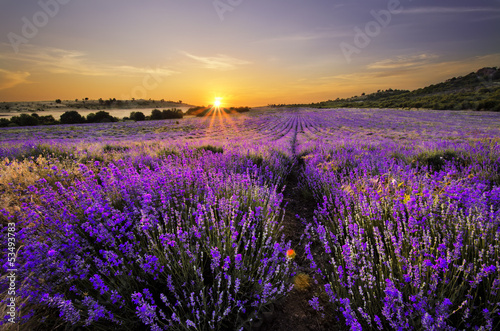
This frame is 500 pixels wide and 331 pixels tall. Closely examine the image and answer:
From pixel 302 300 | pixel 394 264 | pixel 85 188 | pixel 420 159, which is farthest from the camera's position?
pixel 420 159

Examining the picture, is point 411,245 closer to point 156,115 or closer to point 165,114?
point 156,115

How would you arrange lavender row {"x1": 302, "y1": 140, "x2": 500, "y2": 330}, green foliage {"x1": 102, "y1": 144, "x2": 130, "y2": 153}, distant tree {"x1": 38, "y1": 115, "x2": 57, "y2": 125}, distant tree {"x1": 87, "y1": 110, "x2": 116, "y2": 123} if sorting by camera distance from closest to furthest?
lavender row {"x1": 302, "y1": 140, "x2": 500, "y2": 330} → green foliage {"x1": 102, "y1": 144, "x2": 130, "y2": 153} → distant tree {"x1": 38, "y1": 115, "x2": 57, "y2": 125} → distant tree {"x1": 87, "y1": 110, "x2": 116, "y2": 123}

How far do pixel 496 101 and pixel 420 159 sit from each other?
34.4 m

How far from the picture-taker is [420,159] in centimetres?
554

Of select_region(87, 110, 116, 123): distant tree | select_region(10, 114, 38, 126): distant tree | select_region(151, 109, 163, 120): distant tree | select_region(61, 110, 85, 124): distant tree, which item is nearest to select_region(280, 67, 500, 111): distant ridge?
select_region(151, 109, 163, 120): distant tree

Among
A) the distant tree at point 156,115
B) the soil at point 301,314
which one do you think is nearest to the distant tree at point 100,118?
the distant tree at point 156,115

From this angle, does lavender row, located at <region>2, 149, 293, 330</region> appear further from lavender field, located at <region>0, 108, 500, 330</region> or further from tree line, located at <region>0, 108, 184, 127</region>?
tree line, located at <region>0, 108, 184, 127</region>

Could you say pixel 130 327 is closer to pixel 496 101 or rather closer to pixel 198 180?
pixel 198 180

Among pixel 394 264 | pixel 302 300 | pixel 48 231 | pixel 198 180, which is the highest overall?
pixel 198 180

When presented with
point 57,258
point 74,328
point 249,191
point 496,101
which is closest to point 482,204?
point 249,191

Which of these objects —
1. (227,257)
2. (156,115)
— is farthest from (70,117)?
(227,257)

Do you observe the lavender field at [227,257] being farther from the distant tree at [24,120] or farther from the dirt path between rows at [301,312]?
the distant tree at [24,120]

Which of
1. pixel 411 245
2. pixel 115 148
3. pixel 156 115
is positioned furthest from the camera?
pixel 156 115

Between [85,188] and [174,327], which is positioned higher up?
[85,188]
